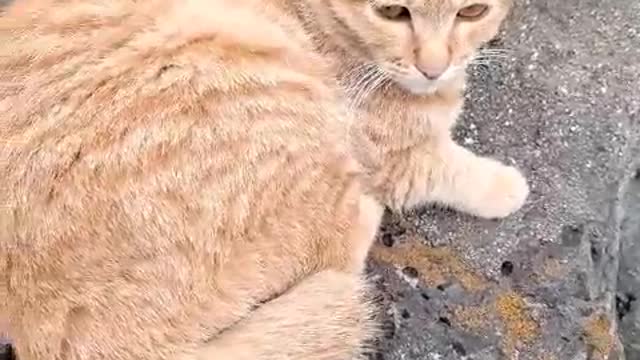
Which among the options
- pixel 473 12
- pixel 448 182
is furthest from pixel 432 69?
pixel 448 182

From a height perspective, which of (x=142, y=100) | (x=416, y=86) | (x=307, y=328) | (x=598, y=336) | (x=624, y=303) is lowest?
(x=624, y=303)

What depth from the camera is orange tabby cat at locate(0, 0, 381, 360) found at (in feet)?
7.08

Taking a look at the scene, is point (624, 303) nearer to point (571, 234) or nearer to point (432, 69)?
point (571, 234)

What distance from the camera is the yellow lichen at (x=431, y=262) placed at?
2488mm

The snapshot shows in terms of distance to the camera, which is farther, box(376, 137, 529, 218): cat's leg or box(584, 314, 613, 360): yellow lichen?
box(376, 137, 529, 218): cat's leg

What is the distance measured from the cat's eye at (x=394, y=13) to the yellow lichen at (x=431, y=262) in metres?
0.47

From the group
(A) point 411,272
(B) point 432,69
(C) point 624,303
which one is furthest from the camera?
(C) point 624,303

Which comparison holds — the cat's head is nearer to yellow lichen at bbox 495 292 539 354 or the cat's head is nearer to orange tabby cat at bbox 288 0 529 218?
orange tabby cat at bbox 288 0 529 218

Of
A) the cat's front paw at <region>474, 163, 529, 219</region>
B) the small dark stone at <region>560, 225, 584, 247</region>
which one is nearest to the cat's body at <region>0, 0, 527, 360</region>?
the cat's front paw at <region>474, 163, 529, 219</region>

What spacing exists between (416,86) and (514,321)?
1.62 feet

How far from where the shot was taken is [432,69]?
7.80 ft

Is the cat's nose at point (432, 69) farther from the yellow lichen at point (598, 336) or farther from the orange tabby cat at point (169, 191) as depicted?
the yellow lichen at point (598, 336)

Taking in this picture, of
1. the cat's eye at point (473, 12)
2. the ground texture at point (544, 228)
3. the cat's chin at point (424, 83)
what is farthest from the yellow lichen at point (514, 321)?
the cat's eye at point (473, 12)

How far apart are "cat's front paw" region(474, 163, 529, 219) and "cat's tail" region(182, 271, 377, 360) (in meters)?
0.37
